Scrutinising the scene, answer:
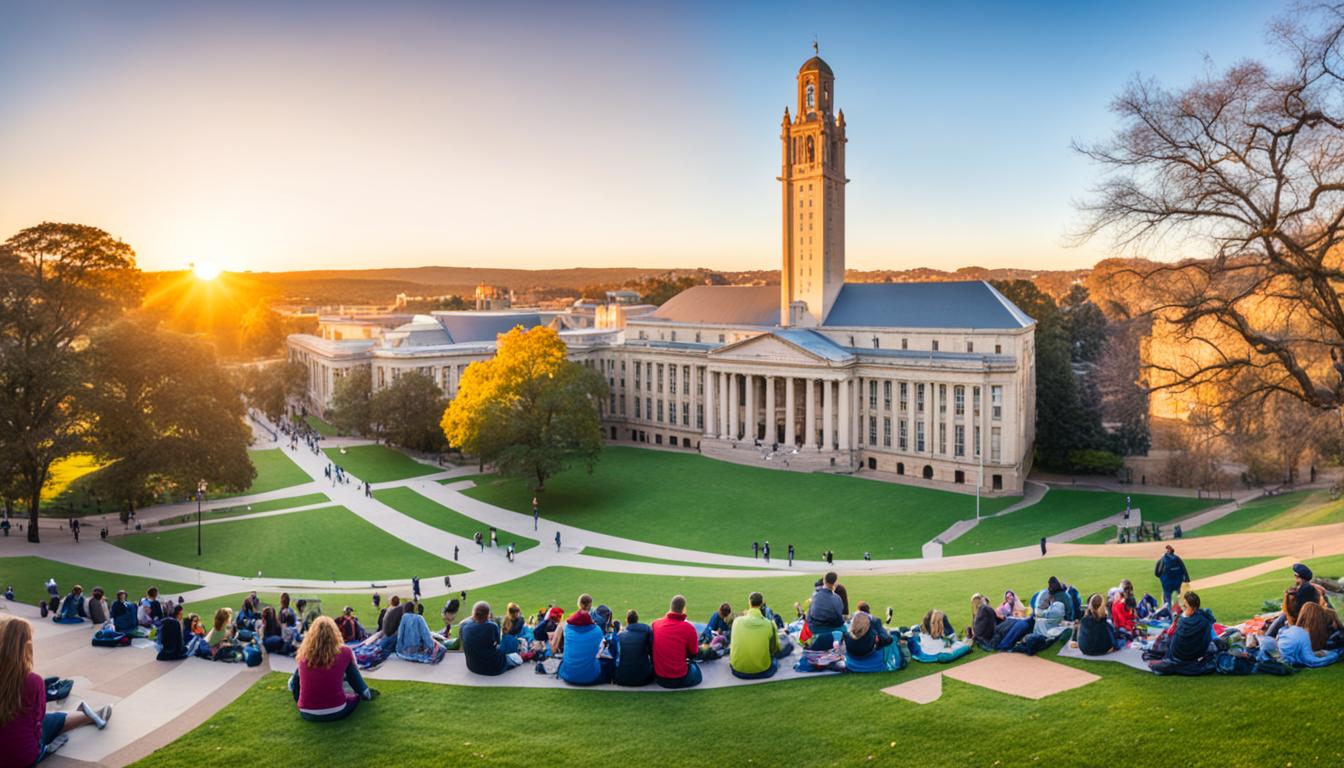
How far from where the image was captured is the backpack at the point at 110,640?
63.5 ft

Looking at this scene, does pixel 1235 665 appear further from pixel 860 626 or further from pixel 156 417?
pixel 156 417

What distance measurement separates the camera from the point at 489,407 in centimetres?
6338

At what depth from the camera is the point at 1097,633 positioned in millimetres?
16516

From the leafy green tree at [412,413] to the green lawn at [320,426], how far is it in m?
19.0

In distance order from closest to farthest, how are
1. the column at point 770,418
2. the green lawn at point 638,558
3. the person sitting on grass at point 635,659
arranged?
1. the person sitting on grass at point 635,659
2. the green lawn at point 638,558
3. the column at point 770,418

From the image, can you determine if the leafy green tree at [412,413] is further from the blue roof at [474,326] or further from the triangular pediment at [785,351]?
the triangular pediment at [785,351]

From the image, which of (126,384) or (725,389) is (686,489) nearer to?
(725,389)

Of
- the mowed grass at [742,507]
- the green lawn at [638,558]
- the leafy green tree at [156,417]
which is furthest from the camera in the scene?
the mowed grass at [742,507]

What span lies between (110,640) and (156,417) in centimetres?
3581

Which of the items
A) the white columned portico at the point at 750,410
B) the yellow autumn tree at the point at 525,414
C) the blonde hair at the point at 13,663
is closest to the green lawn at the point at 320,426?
the yellow autumn tree at the point at 525,414

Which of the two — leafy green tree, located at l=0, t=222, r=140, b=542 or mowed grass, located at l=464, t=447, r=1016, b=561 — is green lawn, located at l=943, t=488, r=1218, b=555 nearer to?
mowed grass, located at l=464, t=447, r=1016, b=561

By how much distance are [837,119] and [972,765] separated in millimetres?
81028

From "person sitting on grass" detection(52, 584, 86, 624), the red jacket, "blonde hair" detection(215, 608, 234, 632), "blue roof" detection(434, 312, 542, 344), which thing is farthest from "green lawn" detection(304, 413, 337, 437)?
the red jacket

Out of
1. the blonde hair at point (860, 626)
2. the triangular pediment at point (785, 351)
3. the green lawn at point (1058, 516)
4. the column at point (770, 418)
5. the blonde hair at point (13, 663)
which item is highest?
the triangular pediment at point (785, 351)
